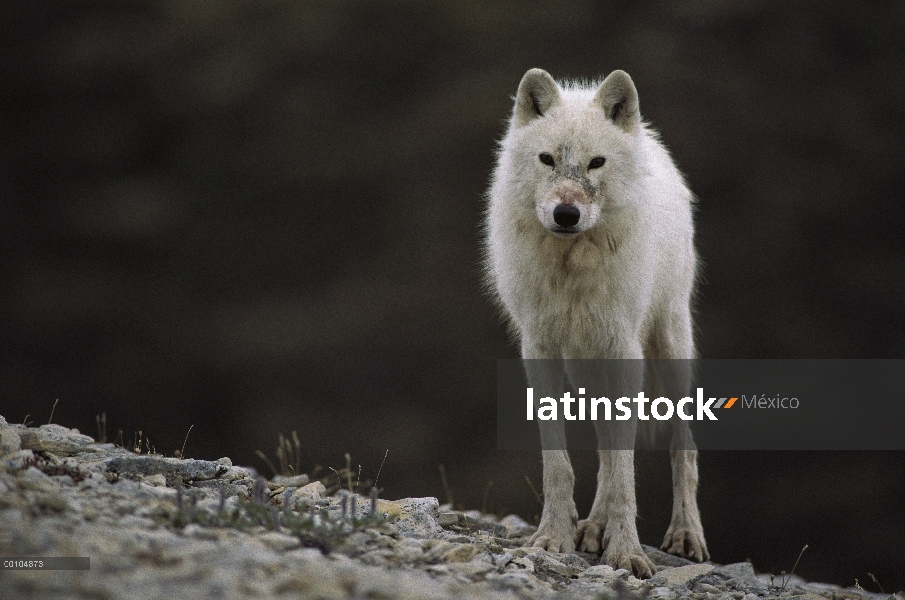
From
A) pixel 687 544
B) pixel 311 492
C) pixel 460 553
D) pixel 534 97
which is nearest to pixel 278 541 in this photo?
pixel 460 553

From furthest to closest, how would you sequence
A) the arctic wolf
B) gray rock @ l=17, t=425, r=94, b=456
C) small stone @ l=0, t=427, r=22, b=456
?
the arctic wolf
gray rock @ l=17, t=425, r=94, b=456
small stone @ l=0, t=427, r=22, b=456

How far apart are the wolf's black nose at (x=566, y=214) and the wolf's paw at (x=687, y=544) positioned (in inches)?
109

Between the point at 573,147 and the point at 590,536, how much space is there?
2.58 meters

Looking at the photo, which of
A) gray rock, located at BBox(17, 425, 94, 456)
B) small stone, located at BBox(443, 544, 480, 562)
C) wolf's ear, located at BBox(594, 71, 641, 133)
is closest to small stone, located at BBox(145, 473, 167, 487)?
gray rock, located at BBox(17, 425, 94, 456)

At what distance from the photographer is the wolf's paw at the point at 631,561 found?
507cm

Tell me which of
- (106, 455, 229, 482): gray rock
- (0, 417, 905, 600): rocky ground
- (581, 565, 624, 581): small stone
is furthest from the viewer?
(581, 565, 624, 581): small stone

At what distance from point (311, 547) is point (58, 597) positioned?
1.24 metres

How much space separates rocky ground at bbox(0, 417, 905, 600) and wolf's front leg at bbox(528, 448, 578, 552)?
17 centimetres

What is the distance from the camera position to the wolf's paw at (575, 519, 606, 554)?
5.57 m

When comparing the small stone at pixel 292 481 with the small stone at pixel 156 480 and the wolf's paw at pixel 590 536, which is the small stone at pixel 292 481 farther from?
the wolf's paw at pixel 590 536

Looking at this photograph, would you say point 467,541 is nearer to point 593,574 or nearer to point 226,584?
point 593,574

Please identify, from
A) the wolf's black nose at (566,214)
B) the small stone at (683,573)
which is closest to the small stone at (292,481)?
the small stone at (683,573)

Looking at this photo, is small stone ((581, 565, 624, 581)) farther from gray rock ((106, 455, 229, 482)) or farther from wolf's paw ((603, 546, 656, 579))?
gray rock ((106, 455, 229, 482))

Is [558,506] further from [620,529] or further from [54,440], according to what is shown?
[54,440]
